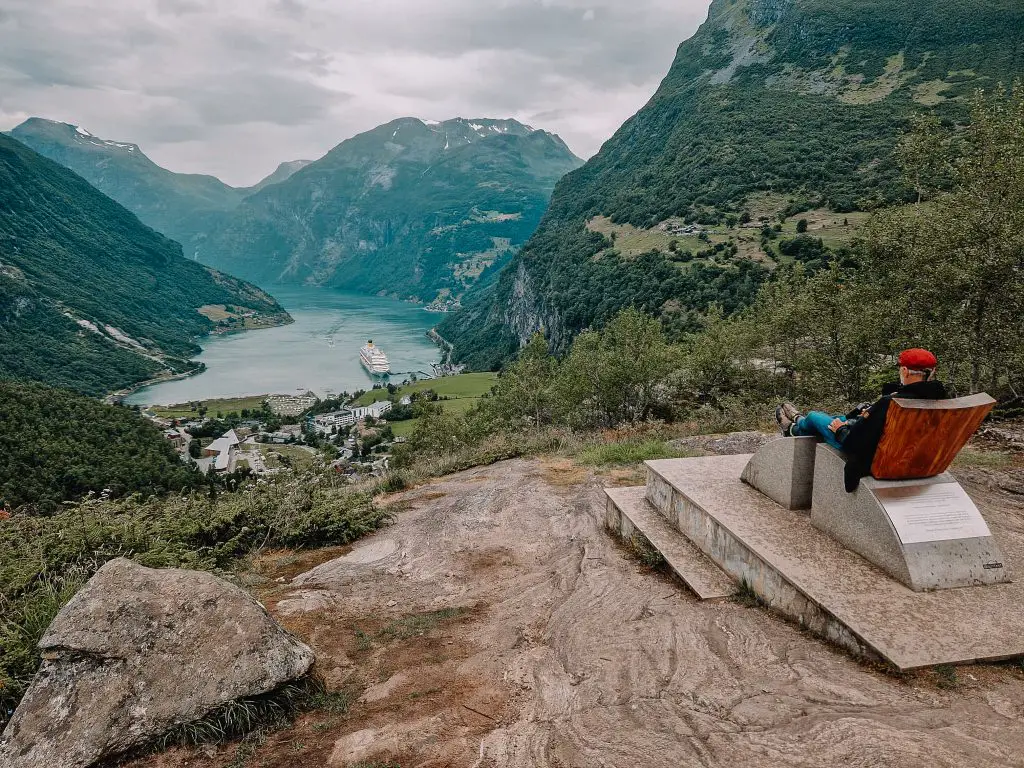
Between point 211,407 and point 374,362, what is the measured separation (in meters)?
47.4

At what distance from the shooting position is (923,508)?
5.03m

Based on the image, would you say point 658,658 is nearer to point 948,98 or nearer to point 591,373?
point 591,373

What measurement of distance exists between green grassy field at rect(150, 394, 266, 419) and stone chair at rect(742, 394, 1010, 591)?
387 feet

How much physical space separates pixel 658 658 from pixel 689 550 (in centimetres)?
218

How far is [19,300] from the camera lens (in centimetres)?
14650

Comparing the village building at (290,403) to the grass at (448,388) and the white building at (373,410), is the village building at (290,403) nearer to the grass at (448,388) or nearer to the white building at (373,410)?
the grass at (448,388)

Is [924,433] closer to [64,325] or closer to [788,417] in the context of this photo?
[788,417]

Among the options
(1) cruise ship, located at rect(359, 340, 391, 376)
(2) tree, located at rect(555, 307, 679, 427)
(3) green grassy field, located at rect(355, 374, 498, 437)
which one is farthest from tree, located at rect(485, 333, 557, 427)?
(1) cruise ship, located at rect(359, 340, 391, 376)

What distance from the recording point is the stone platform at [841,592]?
4.12m

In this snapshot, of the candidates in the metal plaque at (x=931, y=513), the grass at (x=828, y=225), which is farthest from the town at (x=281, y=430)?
the metal plaque at (x=931, y=513)

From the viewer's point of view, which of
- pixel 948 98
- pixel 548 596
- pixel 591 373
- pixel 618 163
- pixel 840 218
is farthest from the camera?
pixel 618 163

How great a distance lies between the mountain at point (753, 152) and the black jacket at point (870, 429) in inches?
2789

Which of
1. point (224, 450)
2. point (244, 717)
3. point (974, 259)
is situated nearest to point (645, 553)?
point (244, 717)

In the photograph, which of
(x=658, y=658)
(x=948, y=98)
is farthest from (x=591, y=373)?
(x=948, y=98)
